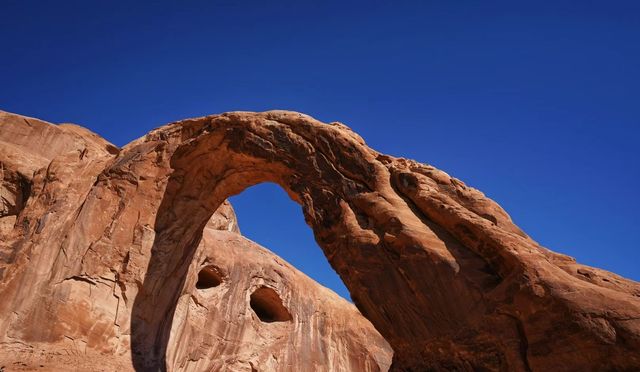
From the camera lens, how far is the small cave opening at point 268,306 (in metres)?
17.6

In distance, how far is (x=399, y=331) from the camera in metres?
6.66

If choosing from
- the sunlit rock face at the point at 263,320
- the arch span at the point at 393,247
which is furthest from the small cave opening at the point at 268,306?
the arch span at the point at 393,247

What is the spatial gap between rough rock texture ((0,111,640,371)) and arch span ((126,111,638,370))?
2 centimetres

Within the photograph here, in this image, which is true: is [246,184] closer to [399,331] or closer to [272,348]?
[399,331]

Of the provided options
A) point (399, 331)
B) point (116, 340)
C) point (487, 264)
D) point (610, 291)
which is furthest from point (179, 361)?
point (610, 291)

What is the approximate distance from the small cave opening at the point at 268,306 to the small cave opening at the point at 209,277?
145 centimetres

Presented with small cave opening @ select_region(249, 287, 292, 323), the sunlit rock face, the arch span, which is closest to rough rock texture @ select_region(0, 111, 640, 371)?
the arch span

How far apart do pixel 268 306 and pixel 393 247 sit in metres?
12.1

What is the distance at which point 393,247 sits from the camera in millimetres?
7043

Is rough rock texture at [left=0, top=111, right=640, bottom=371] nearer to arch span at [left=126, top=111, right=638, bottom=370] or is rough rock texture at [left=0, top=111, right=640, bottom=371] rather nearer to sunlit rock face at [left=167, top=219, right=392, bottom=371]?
arch span at [left=126, top=111, right=638, bottom=370]

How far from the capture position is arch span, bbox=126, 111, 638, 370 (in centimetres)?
553

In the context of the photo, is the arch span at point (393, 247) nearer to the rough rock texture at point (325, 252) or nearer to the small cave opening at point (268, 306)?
the rough rock texture at point (325, 252)

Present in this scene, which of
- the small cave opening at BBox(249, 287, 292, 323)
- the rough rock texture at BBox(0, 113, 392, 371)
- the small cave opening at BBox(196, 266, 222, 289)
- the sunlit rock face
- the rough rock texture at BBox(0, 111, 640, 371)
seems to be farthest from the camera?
the small cave opening at BBox(249, 287, 292, 323)

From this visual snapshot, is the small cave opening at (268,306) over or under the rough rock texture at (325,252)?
over
